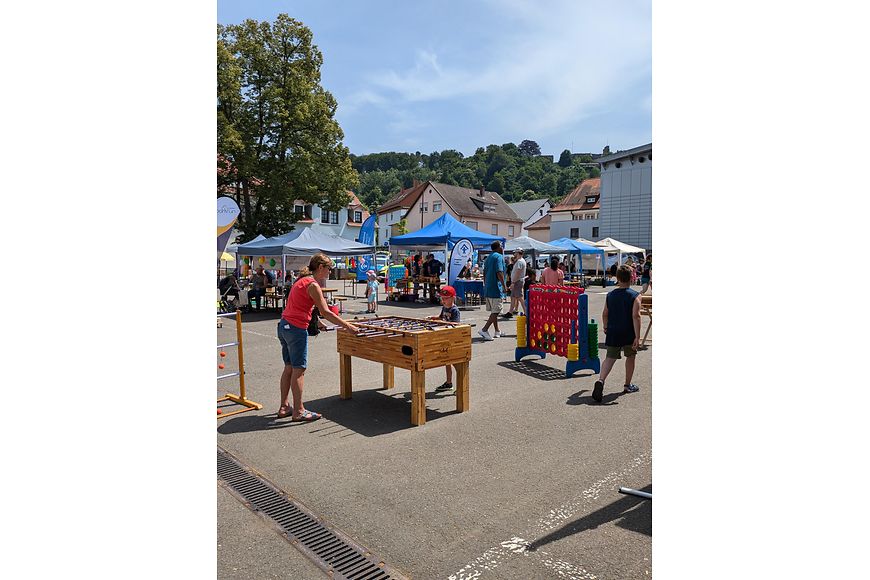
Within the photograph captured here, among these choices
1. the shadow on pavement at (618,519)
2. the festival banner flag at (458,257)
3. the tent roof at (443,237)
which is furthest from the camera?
the tent roof at (443,237)

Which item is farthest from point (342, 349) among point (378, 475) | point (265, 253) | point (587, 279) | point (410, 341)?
point (587, 279)

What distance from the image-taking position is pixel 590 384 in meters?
7.72

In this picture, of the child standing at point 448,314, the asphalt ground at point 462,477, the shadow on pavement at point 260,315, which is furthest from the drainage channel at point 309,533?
the shadow on pavement at point 260,315

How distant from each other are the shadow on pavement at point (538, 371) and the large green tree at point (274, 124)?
19.1m

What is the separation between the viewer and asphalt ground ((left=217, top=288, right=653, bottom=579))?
3357 millimetres

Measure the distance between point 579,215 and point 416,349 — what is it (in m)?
56.2

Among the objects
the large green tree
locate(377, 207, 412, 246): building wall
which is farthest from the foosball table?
locate(377, 207, 412, 246): building wall

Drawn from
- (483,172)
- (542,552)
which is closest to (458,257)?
(542,552)

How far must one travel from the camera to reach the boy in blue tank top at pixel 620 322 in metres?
6.80

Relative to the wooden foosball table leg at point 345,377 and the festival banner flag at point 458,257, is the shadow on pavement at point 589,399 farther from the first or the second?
the festival banner flag at point 458,257

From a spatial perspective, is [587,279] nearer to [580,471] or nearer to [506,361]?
[506,361]

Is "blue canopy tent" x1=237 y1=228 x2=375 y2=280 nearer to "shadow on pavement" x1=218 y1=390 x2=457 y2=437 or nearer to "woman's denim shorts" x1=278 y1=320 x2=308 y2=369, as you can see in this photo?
"shadow on pavement" x1=218 y1=390 x2=457 y2=437

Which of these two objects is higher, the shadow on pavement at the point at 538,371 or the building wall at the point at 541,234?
the building wall at the point at 541,234

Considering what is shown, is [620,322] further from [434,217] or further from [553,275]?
[434,217]
